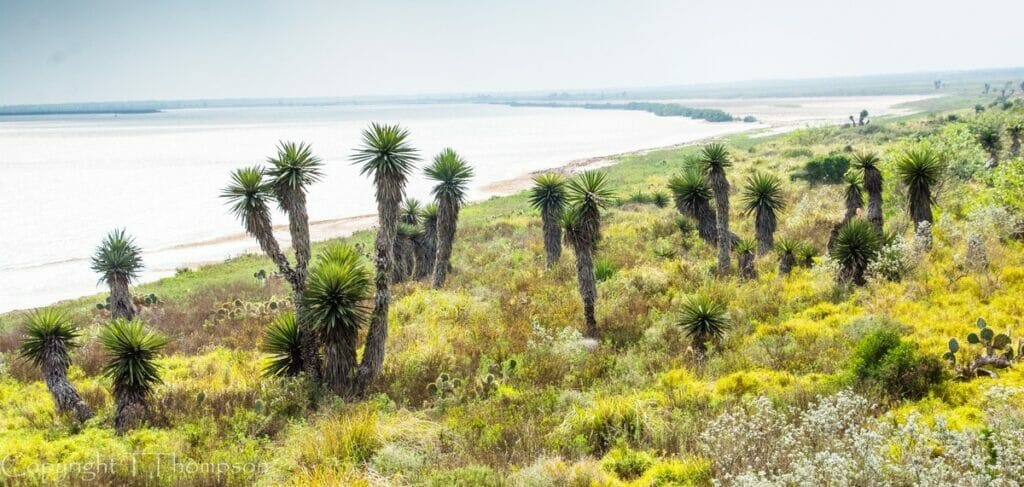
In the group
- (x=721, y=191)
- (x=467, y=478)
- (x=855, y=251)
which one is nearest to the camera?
(x=467, y=478)

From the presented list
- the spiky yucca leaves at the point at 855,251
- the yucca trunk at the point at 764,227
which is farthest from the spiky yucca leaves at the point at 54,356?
the yucca trunk at the point at 764,227

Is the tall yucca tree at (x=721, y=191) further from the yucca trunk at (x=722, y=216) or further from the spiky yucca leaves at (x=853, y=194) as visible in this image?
the spiky yucca leaves at (x=853, y=194)

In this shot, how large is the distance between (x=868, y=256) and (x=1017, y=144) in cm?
2663

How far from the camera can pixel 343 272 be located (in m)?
16.1

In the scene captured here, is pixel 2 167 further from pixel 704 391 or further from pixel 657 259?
pixel 704 391

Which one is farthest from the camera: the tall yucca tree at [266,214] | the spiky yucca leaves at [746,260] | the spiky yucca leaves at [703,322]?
the spiky yucca leaves at [746,260]

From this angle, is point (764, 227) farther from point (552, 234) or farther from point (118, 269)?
point (118, 269)

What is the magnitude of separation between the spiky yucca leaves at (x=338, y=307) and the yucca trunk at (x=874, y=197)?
61.3ft

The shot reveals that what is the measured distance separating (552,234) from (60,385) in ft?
64.5

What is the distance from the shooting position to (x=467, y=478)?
34.4ft

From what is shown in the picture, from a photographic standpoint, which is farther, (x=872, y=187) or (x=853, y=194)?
(x=853, y=194)

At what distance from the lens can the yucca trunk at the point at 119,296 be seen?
24922 millimetres

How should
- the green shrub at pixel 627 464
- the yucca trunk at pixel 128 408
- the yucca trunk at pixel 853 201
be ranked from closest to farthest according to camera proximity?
the green shrub at pixel 627 464
the yucca trunk at pixel 128 408
the yucca trunk at pixel 853 201

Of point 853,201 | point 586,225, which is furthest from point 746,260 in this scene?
point 586,225
